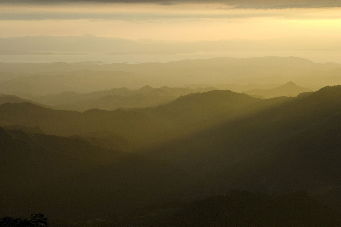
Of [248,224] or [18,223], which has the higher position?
[248,224]

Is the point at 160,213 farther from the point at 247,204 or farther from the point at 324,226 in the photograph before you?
the point at 324,226

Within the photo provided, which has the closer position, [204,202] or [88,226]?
[88,226]

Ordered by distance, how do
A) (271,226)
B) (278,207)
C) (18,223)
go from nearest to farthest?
(18,223) → (271,226) → (278,207)

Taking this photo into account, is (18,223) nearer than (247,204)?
Yes

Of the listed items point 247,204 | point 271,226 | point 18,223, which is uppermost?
point 247,204

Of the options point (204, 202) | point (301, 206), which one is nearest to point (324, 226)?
point (301, 206)

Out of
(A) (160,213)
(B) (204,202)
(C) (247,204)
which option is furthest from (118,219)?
(C) (247,204)

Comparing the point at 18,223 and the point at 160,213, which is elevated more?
the point at 160,213

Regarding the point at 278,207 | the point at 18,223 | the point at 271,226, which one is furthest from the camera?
the point at 278,207

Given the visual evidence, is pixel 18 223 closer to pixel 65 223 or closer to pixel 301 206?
pixel 65 223
